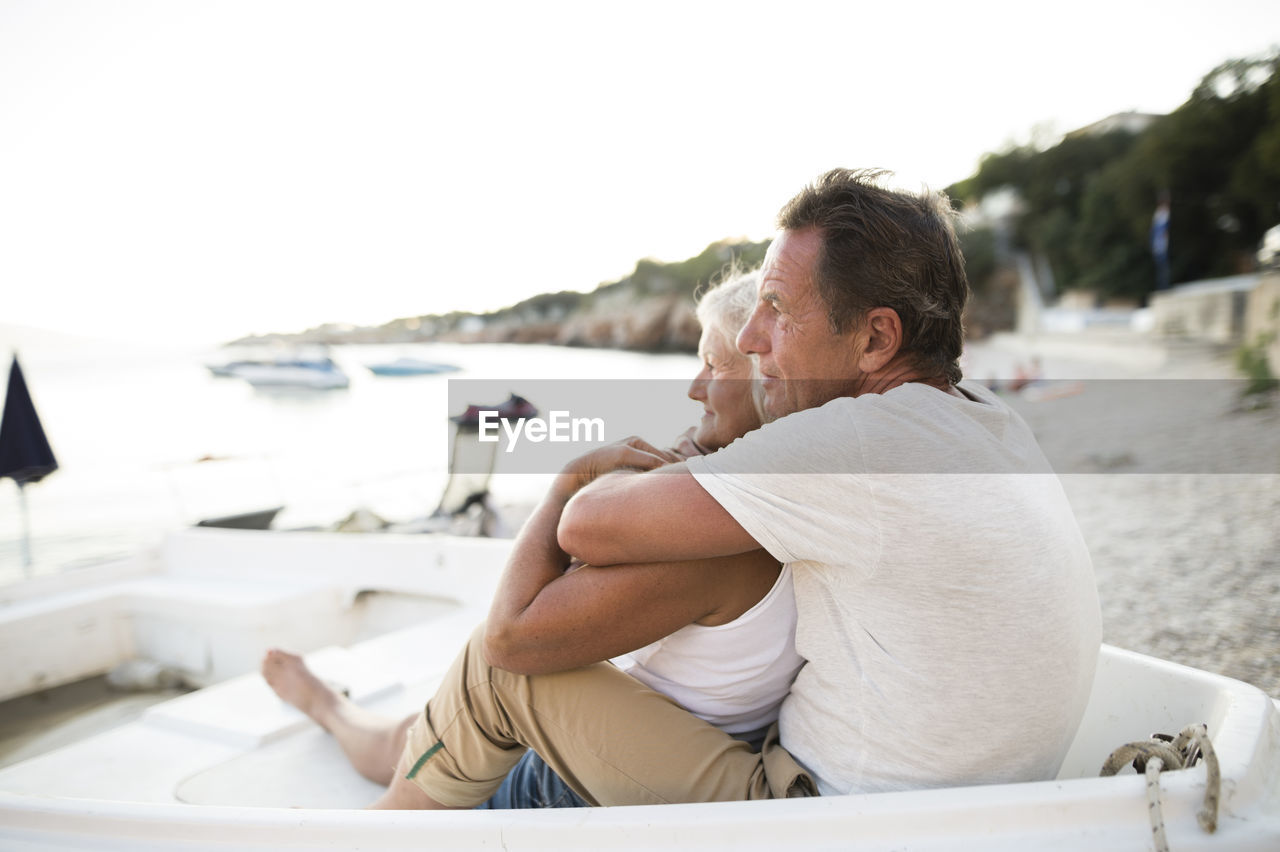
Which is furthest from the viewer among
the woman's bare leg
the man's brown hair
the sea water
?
the sea water

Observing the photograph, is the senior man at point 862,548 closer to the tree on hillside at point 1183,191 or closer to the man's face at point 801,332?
the man's face at point 801,332

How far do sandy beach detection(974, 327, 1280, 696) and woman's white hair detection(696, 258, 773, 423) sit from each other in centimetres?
255

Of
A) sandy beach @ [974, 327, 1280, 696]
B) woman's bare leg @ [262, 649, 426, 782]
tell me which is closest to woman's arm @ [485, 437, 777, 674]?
A: woman's bare leg @ [262, 649, 426, 782]

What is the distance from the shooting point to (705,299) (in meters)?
1.71

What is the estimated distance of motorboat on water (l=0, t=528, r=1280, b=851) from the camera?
104 cm

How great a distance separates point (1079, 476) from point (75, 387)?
6699cm

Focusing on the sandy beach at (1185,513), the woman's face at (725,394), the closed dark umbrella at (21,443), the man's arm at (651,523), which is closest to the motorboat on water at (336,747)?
the man's arm at (651,523)

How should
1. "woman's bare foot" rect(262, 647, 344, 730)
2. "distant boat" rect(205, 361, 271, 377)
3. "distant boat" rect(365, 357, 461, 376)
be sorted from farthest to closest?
"distant boat" rect(205, 361, 271, 377) → "distant boat" rect(365, 357, 461, 376) → "woman's bare foot" rect(262, 647, 344, 730)

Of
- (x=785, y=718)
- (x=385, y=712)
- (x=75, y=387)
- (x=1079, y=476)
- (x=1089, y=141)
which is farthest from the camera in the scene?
(x=75, y=387)

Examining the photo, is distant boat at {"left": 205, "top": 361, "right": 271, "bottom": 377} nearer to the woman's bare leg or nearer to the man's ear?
the woman's bare leg

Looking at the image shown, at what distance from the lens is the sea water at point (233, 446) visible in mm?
9059

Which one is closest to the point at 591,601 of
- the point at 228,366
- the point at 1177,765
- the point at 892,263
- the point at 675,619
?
the point at 675,619

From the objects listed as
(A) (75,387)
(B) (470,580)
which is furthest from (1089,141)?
(A) (75,387)

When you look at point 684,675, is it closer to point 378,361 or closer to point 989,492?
point 989,492
